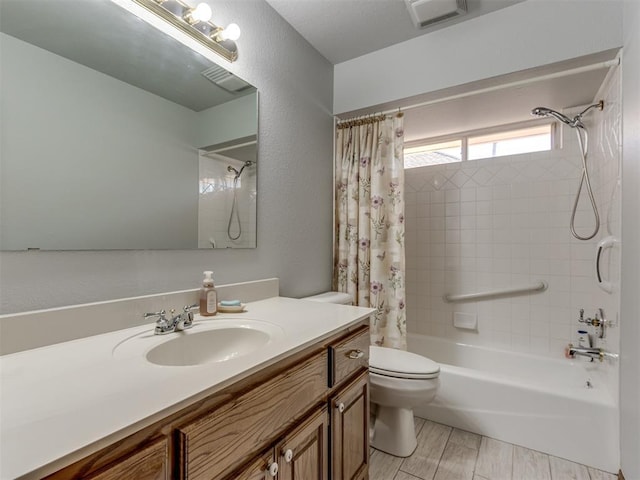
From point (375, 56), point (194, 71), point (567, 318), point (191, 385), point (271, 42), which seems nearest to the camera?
point (191, 385)

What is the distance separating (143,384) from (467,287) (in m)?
2.58

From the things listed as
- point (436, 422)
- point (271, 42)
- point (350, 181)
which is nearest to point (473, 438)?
point (436, 422)

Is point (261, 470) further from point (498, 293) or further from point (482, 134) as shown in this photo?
point (482, 134)

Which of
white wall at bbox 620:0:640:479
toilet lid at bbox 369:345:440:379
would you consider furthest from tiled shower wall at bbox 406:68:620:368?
toilet lid at bbox 369:345:440:379

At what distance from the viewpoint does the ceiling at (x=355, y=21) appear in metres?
1.68

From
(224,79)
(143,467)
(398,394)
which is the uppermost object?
(224,79)

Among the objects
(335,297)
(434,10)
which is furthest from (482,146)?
(335,297)

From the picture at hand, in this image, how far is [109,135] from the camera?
1013mm

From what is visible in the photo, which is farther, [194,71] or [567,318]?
[567,318]

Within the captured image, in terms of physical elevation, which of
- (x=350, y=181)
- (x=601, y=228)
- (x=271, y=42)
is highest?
(x=271, y=42)

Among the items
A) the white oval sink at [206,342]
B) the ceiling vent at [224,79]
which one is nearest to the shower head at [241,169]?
the ceiling vent at [224,79]

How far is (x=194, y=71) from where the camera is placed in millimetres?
1293

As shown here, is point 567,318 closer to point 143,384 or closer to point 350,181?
point 350,181

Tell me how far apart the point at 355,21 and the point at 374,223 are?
1194mm
